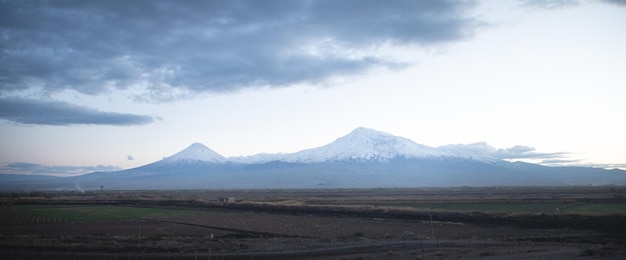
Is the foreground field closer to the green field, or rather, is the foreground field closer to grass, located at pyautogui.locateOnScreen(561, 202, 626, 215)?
grass, located at pyautogui.locateOnScreen(561, 202, 626, 215)

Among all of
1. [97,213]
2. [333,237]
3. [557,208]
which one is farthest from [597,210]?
[97,213]

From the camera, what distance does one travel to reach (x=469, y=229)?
33312 mm

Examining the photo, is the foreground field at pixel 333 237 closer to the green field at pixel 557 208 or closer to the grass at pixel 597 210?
the grass at pixel 597 210

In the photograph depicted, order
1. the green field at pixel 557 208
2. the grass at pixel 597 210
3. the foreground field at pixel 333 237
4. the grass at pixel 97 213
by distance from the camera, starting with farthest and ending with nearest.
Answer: the grass at pixel 97 213 → the green field at pixel 557 208 → the grass at pixel 597 210 → the foreground field at pixel 333 237

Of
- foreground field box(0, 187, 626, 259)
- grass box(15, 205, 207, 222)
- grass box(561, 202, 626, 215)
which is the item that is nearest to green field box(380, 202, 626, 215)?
grass box(561, 202, 626, 215)

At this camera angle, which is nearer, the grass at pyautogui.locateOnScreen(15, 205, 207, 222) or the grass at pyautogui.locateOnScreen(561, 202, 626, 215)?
the grass at pyautogui.locateOnScreen(561, 202, 626, 215)

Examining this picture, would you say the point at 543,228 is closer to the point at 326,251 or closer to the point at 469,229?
the point at 469,229

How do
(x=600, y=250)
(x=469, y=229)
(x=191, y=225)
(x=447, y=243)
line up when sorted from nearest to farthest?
(x=600, y=250) < (x=447, y=243) < (x=469, y=229) < (x=191, y=225)

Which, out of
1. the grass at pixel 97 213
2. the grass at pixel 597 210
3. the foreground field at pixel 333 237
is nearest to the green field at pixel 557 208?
the grass at pixel 597 210

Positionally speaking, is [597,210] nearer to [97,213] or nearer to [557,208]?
[557,208]

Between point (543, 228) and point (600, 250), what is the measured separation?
14.1 meters

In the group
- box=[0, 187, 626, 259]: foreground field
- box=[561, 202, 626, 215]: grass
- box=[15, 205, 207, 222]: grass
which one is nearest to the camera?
box=[0, 187, 626, 259]: foreground field

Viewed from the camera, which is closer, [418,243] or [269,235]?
[418,243]

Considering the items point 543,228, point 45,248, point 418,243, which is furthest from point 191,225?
point 543,228
